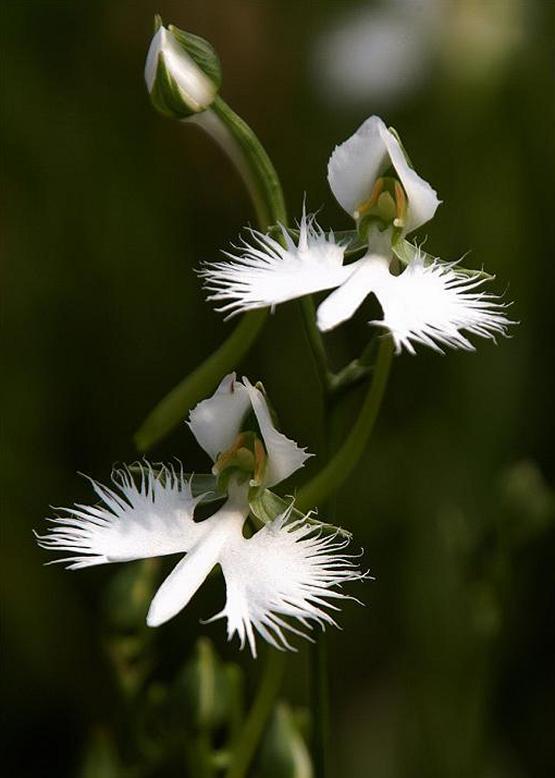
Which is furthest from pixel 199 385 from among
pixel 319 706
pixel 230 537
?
pixel 319 706

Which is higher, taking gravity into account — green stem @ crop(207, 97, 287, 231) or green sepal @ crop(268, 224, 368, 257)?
green stem @ crop(207, 97, 287, 231)

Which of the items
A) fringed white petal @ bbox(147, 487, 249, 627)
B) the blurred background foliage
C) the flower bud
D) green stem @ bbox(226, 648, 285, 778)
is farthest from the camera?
the blurred background foliage

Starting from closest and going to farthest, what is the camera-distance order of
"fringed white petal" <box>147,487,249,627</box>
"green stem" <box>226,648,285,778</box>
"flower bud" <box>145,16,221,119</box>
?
"fringed white petal" <box>147,487,249,627</box> < "flower bud" <box>145,16,221,119</box> < "green stem" <box>226,648,285,778</box>

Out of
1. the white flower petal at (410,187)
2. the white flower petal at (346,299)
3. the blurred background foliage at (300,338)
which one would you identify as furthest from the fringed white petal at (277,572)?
the blurred background foliage at (300,338)

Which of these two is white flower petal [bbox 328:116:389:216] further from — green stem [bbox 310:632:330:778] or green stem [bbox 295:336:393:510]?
green stem [bbox 310:632:330:778]

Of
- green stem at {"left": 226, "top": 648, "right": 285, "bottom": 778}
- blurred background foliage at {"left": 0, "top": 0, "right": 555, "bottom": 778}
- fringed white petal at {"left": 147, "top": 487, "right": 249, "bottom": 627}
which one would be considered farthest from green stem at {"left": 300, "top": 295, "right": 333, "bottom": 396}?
blurred background foliage at {"left": 0, "top": 0, "right": 555, "bottom": 778}

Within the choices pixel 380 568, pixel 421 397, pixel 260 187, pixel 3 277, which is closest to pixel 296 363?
pixel 421 397

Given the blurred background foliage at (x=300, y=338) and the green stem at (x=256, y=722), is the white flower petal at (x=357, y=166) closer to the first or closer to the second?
the green stem at (x=256, y=722)

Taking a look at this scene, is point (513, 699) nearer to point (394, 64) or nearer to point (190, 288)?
point (190, 288)
